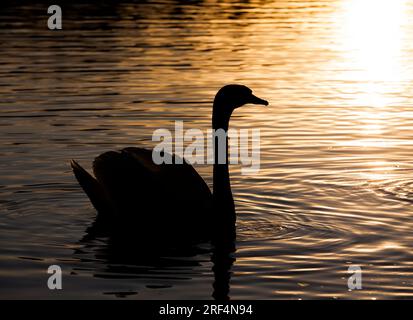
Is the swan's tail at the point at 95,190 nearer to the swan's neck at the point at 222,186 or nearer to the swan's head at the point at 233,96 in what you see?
the swan's neck at the point at 222,186

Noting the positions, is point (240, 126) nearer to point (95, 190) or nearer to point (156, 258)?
point (95, 190)

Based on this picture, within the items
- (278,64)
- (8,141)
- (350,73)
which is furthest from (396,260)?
(278,64)

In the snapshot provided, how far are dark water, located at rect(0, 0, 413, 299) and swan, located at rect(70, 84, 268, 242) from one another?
0.48m

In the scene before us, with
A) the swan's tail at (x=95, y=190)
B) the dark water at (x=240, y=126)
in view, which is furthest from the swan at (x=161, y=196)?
the dark water at (x=240, y=126)

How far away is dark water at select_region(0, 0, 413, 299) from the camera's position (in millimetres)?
11492

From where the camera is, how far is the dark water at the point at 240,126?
1149cm

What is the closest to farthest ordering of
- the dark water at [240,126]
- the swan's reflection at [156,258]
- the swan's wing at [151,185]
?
the swan's reflection at [156,258] < the dark water at [240,126] < the swan's wing at [151,185]

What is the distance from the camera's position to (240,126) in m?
20.7

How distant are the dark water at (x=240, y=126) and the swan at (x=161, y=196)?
1.57 feet

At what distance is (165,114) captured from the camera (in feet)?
71.5

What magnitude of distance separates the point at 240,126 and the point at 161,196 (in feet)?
26.0

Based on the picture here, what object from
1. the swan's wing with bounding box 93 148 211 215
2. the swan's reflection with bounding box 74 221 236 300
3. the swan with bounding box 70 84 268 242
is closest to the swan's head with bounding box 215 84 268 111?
the swan with bounding box 70 84 268 242

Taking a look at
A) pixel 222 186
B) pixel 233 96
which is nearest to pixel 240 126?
pixel 233 96

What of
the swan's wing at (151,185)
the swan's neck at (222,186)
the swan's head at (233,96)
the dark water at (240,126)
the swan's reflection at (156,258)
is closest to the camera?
the swan's reflection at (156,258)
